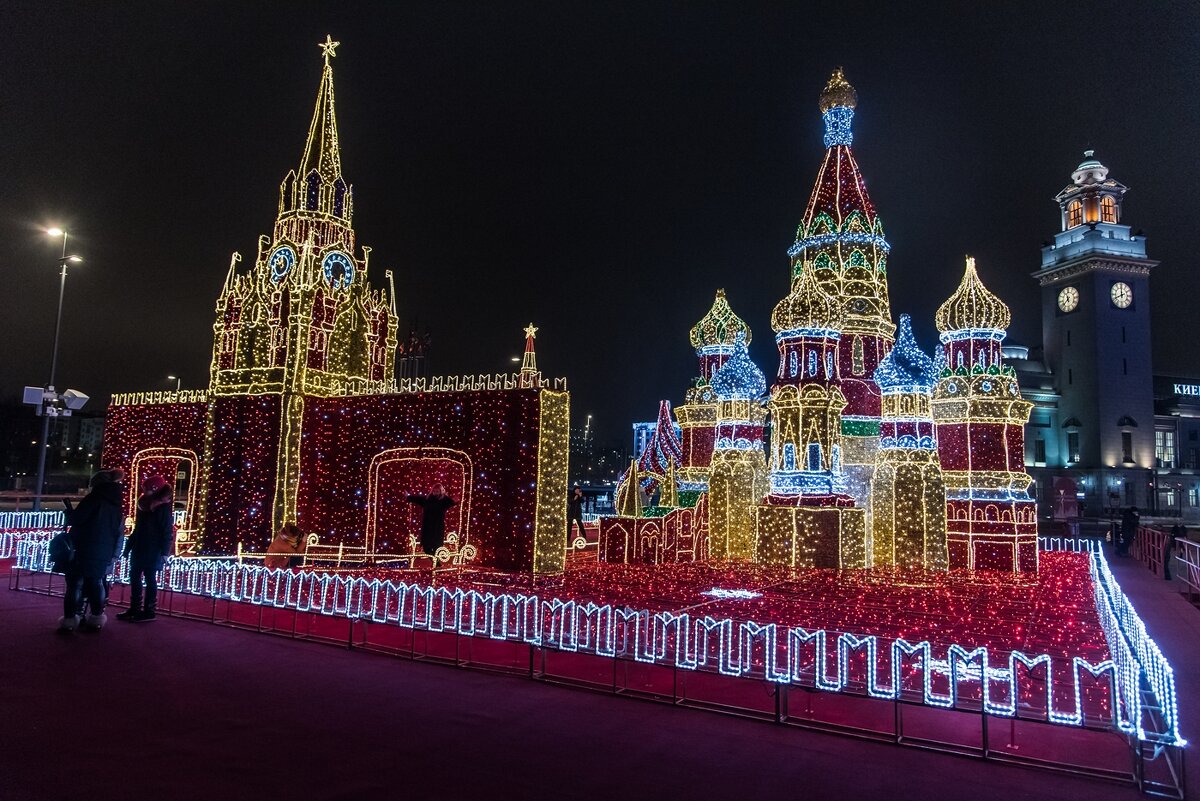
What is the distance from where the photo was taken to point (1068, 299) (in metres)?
44.7

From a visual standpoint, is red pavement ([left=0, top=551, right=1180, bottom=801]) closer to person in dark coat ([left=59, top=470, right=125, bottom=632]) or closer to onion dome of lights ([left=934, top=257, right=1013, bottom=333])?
person in dark coat ([left=59, top=470, right=125, bottom=632])

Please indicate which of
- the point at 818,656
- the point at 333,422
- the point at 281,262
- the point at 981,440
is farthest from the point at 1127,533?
the point at 281,262

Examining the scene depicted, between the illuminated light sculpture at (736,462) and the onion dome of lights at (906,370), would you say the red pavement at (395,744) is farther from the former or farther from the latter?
the illuminated light sculpture at (736,462)

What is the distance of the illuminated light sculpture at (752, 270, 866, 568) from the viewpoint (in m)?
16.0

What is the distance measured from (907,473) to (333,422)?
494 inches

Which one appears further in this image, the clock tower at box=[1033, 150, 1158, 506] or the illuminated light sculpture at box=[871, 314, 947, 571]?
the clock tower at box=[1033, 150, 1158, 506]

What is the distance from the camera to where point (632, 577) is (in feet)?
Answer: 45.3

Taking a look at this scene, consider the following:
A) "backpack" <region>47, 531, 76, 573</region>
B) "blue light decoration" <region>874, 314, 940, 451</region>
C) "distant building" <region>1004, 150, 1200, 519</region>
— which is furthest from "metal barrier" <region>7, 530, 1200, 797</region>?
"distant building" <region>1004, 150, 1200, 519</region>

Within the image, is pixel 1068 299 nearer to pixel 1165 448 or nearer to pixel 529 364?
pixel 1165 448

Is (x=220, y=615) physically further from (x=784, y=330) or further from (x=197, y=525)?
(x=784, y=330)

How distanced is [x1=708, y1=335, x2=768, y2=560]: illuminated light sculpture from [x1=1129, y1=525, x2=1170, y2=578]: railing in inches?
351

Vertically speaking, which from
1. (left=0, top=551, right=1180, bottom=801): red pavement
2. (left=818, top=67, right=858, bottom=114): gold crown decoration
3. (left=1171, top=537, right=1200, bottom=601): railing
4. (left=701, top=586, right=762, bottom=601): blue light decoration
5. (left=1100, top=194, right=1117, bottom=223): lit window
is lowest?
(left=0, top=551, right=1180, bottom=801): red pavement

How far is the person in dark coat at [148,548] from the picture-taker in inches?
368

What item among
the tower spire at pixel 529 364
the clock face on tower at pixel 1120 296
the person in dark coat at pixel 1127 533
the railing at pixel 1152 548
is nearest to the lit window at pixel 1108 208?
the clock face on tower at pixel 1120 296
